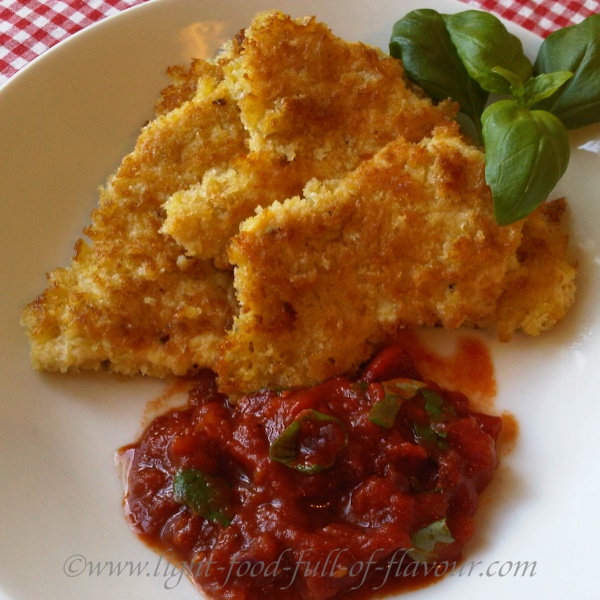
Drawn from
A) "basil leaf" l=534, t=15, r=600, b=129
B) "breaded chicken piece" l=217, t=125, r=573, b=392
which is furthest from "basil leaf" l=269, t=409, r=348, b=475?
"basil leaf" l=534, t=15, r=600, b=129

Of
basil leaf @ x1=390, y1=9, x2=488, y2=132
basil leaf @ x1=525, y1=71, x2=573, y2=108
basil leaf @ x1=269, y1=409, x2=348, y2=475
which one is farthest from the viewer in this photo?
basil leaf @ x1=390, y1=9, x2=488, y2=132

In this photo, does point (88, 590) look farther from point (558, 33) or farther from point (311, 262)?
point (558, 33)

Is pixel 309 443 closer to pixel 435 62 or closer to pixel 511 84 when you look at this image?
pixel 511 84

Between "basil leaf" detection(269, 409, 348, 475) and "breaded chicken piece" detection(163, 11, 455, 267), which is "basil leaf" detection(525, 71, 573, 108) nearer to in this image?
"breaded chicken piece" detection(163, 11, 455, 267)

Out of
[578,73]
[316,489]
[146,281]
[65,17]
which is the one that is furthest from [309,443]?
[65,17]

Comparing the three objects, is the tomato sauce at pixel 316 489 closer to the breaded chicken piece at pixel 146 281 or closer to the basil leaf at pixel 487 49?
the breaded chicken piece at pixel 146 281

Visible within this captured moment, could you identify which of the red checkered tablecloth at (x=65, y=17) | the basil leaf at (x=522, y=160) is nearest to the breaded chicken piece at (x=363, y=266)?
the basil leaf at (x=522, y=160)

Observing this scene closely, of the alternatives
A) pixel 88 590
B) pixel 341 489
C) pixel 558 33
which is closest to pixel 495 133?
pixel 558 33
